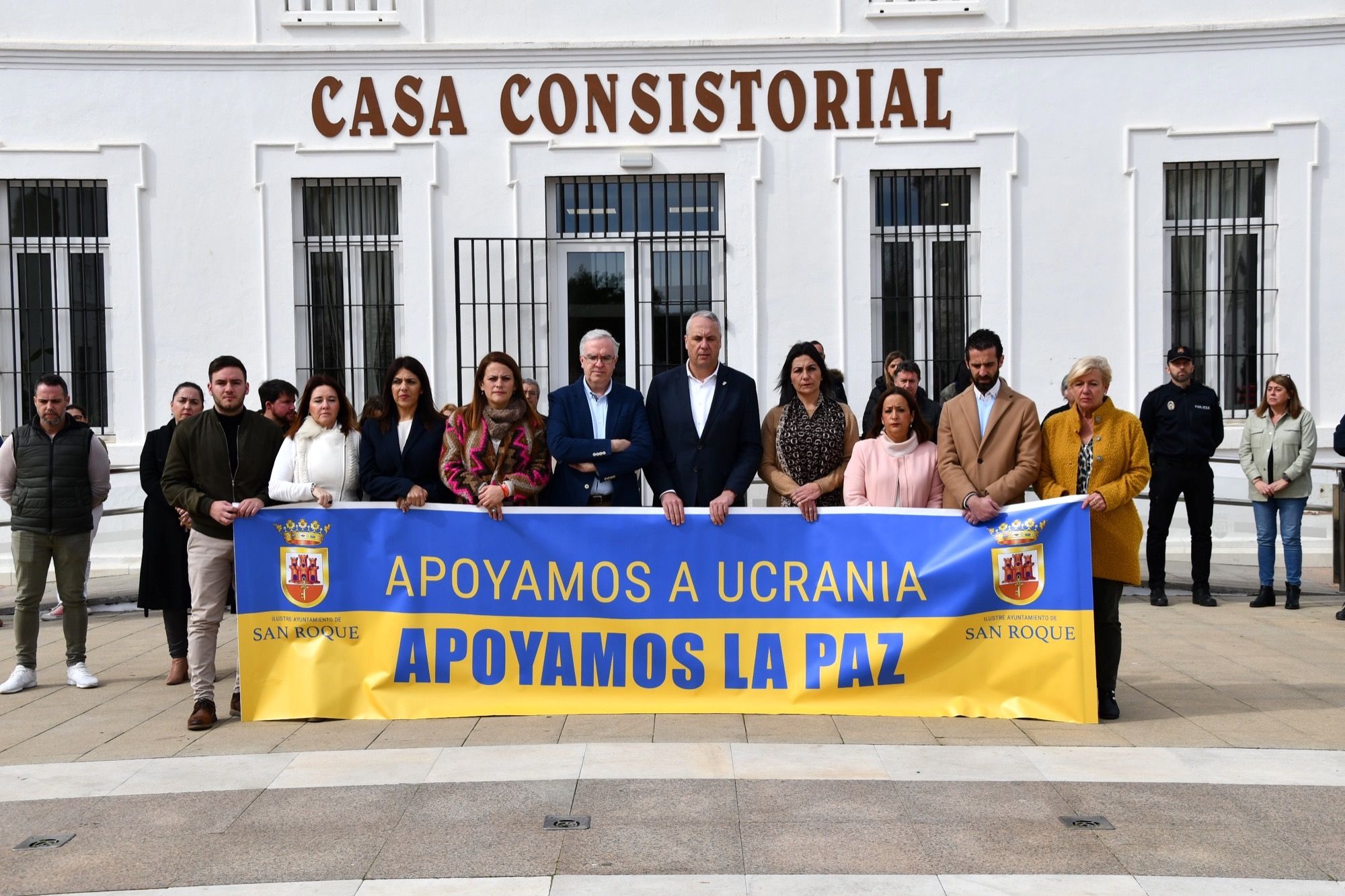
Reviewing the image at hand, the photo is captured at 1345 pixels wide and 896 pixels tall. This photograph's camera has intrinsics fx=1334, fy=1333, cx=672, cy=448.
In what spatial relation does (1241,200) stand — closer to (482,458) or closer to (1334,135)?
(1334,135)

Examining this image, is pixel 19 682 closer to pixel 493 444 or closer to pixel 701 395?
pixel 493 444

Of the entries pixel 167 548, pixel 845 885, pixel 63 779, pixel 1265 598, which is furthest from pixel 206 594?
pixel 1265 598

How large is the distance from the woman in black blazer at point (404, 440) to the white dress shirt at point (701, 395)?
1.36 m

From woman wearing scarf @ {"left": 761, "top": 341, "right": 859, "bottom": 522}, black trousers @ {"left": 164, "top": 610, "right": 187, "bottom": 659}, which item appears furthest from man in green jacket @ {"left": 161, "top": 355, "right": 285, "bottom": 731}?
woman wearing scarf @ {"left": 761, "top": 341, "right": 859, "bottom": 522}

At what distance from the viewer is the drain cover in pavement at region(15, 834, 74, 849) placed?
485 cm

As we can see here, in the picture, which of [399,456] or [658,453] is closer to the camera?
[399,456]

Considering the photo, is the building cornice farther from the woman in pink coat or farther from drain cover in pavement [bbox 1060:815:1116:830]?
drain cover in pavement [bbox 1060:815:1116:830]

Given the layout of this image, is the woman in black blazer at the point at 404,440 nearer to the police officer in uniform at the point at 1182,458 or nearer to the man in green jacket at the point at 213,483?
the man in green jacket at the point at 213,483

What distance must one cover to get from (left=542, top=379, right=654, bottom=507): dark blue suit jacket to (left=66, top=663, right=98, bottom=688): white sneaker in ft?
10.1

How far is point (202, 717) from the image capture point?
262 inches

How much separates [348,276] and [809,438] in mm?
7210

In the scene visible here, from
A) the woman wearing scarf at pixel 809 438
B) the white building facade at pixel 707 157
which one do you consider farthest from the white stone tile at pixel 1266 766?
the white building facade at pixel 707 157

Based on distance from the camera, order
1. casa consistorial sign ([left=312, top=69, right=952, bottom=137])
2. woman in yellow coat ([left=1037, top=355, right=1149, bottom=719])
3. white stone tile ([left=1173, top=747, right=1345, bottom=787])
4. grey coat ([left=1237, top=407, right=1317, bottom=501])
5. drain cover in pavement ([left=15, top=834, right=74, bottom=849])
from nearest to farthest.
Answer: drain cover in pavement ([left=15, top=834, right=74, bottom=849]) → white stone tile ([left=1173, top=747, right=1345, bottom=787]) → woman in yellow coat ([left=1037, top=355, right=1149, bottom=719]) → grey coat ([left=1237, top=407, right=1317, bottom=501]) → casa consistorial sign ([left=312, top=69, right=952, bottom=137])

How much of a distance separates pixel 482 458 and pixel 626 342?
6.13m
